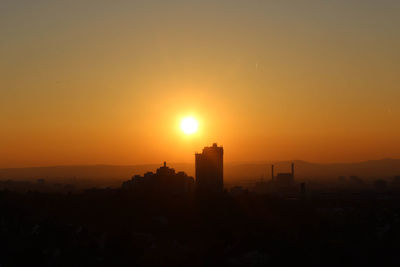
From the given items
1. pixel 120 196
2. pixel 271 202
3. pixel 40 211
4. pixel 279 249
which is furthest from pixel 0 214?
pixel 271 202

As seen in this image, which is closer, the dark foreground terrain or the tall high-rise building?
the dark foreground terrain

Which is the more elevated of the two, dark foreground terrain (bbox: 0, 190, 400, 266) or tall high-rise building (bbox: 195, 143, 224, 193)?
tall high-rise building (bbox: 195, 143, 224, 193)

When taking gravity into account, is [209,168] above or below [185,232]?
above

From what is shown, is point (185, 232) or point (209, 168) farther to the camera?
point (209, 168)

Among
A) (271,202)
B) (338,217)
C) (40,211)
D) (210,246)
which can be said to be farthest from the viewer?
(271,202)

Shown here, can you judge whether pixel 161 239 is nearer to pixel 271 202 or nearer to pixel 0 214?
pixel 0 214

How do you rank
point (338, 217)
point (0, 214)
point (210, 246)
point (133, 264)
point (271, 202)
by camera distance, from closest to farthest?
point (133, 264) < point (210, 246) < point (0, 214) < point (338, 217) < point (271, 202)

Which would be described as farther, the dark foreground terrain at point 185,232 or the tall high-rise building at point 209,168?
the tall high-rise building at point 209,168

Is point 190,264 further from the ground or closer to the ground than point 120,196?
closer to the ground
